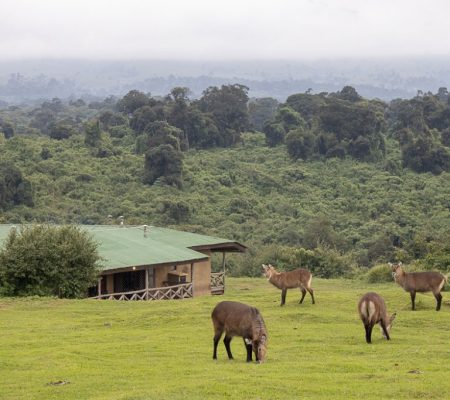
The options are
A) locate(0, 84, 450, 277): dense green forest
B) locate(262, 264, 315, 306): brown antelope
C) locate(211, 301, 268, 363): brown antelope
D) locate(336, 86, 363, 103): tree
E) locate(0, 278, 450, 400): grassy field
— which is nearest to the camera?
locate(0, 278, 450, 400): grassy field

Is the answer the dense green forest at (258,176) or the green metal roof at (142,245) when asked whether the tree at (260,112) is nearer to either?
the dense green forest at (258,176)

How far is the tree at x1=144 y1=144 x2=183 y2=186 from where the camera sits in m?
83.1

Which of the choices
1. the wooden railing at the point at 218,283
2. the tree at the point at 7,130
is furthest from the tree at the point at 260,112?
the wooden railing at the point at 218,283

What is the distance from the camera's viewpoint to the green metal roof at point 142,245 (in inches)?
1576

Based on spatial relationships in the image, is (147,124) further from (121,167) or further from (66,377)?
(66,377)

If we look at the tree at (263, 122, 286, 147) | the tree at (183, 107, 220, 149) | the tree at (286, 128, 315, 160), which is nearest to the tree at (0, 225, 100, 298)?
the tree at (286, 128, 315, 160)

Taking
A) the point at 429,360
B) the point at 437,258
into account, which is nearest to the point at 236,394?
the point at 429,360

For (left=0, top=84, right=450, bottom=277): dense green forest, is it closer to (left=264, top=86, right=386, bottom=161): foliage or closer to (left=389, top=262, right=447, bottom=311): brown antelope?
(left=264, top=86, right=386, bottom=161): foliage

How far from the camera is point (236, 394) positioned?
616 inches

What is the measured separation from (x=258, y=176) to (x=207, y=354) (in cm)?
6766

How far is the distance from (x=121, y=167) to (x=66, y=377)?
69.6 m

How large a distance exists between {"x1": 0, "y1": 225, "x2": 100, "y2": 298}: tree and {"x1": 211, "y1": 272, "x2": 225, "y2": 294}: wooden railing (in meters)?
9.59

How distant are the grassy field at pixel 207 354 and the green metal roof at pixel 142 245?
25.0 ft

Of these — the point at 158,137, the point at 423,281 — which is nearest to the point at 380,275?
the point at 423,281
